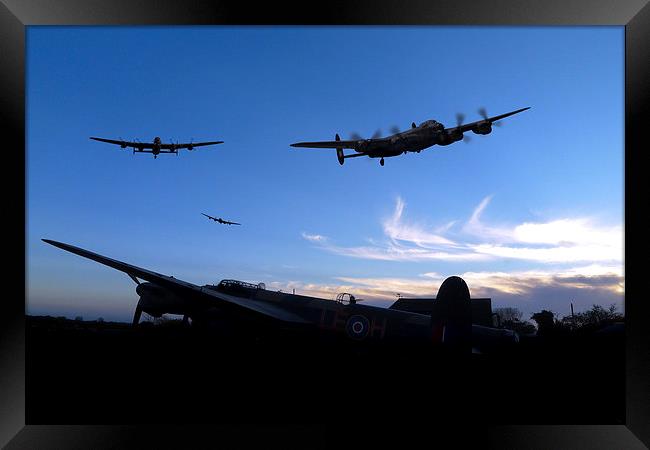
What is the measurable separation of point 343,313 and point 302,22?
6.24 m

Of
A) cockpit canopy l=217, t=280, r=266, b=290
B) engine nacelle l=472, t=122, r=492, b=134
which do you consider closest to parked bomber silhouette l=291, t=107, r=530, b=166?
engine nacelle l=472, t=122, r=492, b=134

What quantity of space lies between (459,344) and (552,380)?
398 cm

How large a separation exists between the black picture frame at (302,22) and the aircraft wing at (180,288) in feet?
6.18

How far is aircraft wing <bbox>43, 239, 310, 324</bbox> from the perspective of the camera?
8242 mm

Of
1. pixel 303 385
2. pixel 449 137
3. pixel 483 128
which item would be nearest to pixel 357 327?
pixel 303 385

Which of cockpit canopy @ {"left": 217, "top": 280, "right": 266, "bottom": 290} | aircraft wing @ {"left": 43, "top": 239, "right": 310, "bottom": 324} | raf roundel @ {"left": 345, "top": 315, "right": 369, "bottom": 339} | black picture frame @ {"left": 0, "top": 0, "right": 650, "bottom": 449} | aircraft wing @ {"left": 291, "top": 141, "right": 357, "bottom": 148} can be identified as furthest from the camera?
aircraft wing @ {"left": 291, "top": 141, "right": 357, "bottom": 148}

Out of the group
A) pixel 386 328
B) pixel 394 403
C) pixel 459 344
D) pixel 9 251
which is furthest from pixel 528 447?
pixel 9 251

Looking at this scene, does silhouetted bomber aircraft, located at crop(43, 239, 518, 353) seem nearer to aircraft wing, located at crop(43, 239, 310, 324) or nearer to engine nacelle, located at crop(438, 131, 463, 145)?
aircraft wing, located at crop(43, 239, 310, 324)

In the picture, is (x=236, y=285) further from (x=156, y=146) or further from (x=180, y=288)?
(x=156, y=146)

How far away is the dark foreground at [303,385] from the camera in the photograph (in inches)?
274

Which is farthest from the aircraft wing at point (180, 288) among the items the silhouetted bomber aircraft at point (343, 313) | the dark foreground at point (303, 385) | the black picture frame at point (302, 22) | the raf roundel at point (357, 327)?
the black picture frame at point (302, 22)

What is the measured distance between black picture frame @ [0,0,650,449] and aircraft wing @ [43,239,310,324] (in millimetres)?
1884

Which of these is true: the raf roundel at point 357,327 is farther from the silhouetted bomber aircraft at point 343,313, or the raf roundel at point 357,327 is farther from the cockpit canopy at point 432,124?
the cockpit canopy at point 432,124

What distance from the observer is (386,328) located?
9.42 metres
